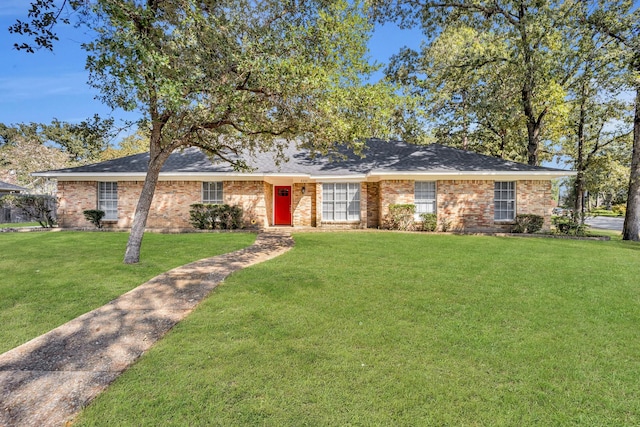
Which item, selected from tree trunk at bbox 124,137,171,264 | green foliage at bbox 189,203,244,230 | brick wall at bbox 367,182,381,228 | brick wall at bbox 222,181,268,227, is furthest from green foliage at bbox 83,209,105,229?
brick wall at bbox 367,182,381,228

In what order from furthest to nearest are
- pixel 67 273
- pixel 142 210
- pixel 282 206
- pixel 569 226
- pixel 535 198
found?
pixel 282 206 < pixel 535 198 < pixel 569 226 < pixel 142 210 < pixel 67 273

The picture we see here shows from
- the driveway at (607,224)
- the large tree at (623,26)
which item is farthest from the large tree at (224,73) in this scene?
the driveway at (607,224)

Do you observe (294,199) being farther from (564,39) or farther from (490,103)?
(564,39)

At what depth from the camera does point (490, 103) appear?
14609 millimetres

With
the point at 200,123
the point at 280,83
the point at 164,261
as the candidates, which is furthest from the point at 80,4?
the point at 164,261

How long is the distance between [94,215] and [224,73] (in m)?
12.5

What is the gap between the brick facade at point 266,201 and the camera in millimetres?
14969

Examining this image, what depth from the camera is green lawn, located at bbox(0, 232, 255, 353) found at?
4309 millimetres

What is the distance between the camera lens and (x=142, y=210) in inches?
305

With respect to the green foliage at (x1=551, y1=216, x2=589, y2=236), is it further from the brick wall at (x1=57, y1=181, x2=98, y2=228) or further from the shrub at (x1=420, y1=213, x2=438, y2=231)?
the brick wall at (x1=57, y1=181, x2=98, y2=228)

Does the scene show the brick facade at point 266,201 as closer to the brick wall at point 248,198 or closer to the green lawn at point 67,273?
the brick wall at point 248,198

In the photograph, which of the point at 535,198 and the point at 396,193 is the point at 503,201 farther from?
the point at 396,193

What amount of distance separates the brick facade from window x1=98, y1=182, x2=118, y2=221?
25 cm

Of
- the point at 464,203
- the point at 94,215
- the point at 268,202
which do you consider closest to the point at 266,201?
the point at 268,202
